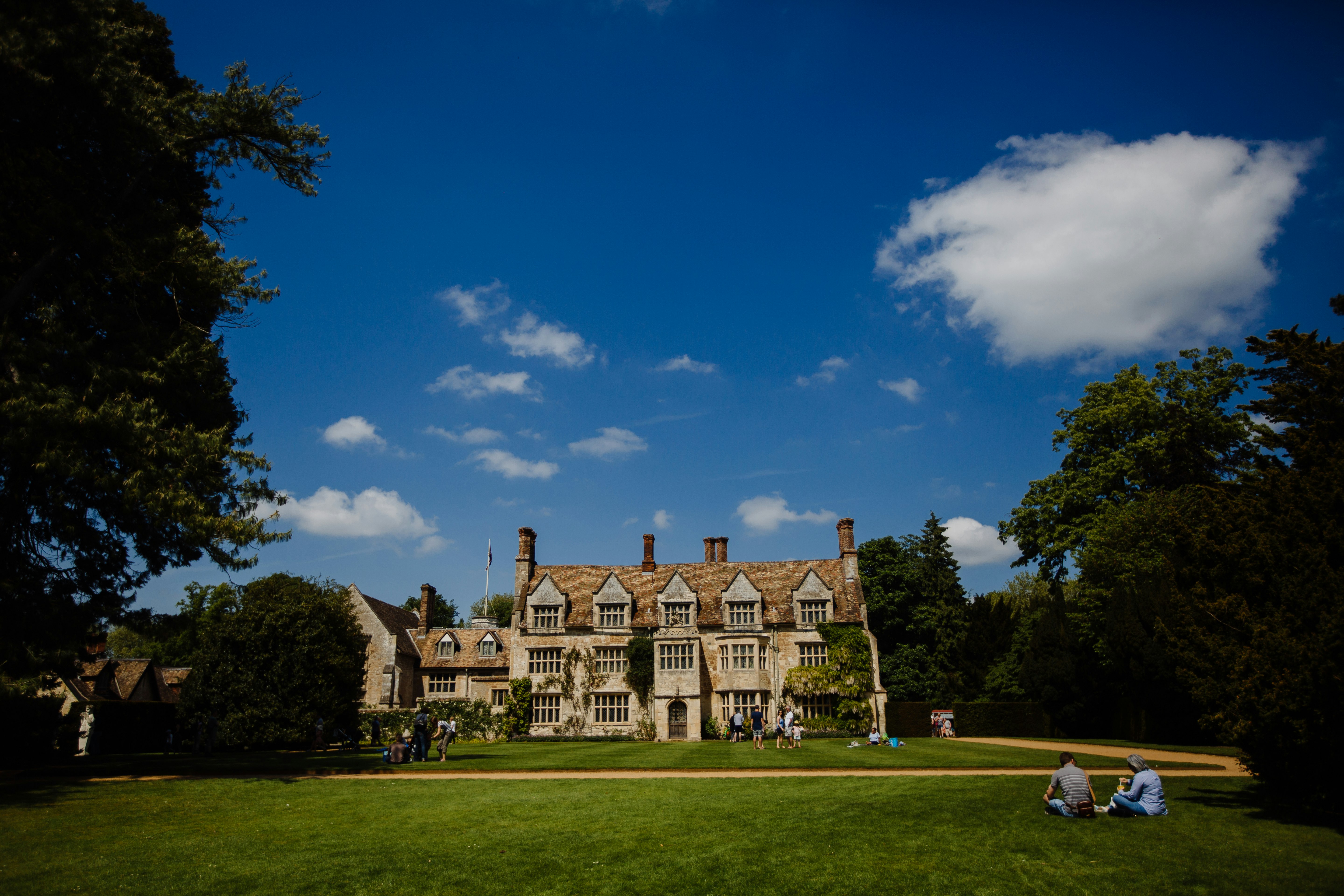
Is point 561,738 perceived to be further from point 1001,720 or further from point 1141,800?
point 1141,800

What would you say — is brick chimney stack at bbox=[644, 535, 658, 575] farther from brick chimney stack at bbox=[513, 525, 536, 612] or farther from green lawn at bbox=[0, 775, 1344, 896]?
green lawn at bbox=[0, 775, 1344, 896]

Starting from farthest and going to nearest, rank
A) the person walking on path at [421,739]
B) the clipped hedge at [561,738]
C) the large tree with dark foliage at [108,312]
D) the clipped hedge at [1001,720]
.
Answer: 1. the clipped hedge at [561,738]
2. the clipped hedge at [1001,720]
3. the person walking on path at [421,739]
4. the large tree with dark foliage at [108,312]

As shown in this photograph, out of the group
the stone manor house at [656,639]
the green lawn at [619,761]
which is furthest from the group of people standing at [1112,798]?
the stone manor house at [656,639]

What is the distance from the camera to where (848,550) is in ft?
145

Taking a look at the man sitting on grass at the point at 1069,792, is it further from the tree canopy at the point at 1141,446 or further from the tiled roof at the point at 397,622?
the tiled roof at the point at 397,622

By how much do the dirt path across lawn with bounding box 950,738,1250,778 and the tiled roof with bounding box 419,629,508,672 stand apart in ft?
87.1

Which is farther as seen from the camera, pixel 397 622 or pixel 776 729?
pixel 397 622

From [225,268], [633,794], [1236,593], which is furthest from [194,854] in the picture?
[1236,593]

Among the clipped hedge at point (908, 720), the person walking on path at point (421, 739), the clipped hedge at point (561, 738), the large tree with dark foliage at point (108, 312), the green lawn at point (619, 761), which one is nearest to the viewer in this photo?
the large tree with dark foliage at point (108, 312)

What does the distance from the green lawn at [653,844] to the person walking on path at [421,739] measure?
7776 millimetres

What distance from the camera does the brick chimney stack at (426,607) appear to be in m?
49.5

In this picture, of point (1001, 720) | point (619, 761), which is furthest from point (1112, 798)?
point (1001, 720)

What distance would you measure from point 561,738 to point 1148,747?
27.4m

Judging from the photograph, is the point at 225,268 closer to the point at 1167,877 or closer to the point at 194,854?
the point at 194,854
